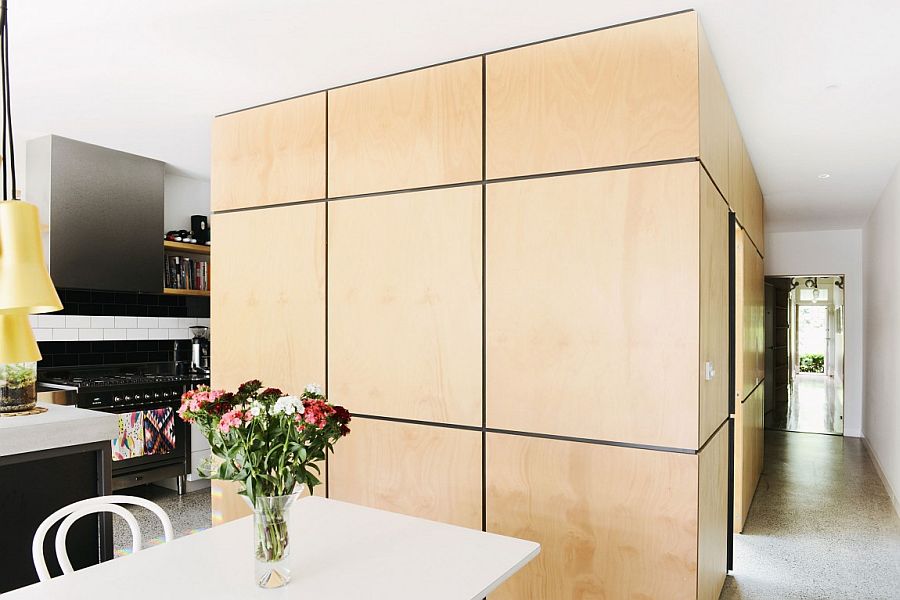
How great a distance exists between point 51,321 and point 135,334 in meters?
0.69

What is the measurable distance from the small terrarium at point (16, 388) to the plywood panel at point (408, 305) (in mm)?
1346

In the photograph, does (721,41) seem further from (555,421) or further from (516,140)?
(555,421)

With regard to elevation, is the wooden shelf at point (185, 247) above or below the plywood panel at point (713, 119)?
below

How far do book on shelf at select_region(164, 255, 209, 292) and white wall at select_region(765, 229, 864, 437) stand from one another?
7.18m

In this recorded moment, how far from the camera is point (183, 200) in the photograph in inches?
224

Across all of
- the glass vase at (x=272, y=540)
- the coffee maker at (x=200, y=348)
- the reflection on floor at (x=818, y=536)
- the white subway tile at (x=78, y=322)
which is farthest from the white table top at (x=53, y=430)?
the reflection on floor at (x=818, y=536)

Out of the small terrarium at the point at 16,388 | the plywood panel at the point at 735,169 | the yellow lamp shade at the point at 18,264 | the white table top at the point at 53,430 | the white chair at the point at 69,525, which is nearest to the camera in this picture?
the yellow lamp shade at the point at 18,264

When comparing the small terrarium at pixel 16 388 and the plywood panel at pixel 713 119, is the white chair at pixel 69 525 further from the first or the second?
the plywood panel at pixel 713 119

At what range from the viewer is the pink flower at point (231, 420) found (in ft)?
5.32

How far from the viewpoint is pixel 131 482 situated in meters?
4.75

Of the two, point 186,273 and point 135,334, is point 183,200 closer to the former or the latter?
point 186,273

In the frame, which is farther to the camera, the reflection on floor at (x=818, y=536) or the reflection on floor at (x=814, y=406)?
the reflection on floor at (x=814, y=406)

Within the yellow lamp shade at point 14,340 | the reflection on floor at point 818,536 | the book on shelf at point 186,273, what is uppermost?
the book on shelf at point 186,273

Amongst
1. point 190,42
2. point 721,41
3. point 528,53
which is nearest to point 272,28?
point 190,42
